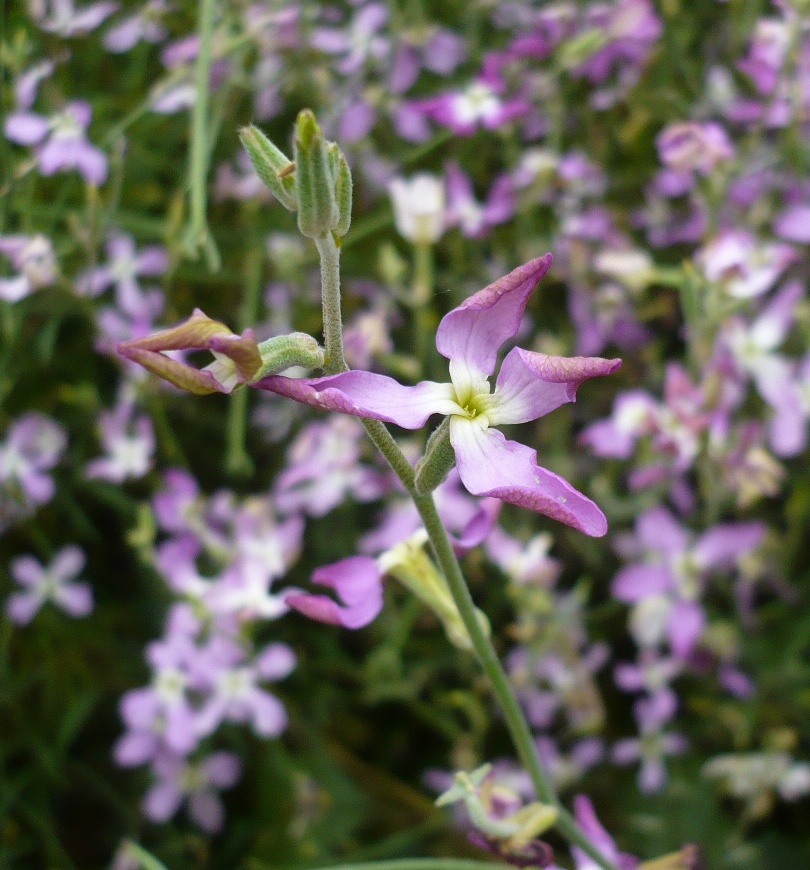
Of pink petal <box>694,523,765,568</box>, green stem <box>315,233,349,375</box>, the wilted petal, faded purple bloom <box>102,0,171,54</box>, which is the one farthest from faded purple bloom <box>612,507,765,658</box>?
faded purple bloom <box>102,0,171,54</box>

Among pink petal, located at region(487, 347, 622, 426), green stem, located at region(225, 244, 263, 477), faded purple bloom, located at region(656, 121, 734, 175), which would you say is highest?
pink petal, located at region(487, 347, 622, 426)

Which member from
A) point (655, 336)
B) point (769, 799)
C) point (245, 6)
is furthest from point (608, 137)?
point (769, 799)

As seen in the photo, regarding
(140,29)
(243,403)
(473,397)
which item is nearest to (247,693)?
(243,403)

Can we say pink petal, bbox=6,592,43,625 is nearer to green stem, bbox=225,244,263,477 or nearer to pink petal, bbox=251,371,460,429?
green stem, bbox=225,244,263,477

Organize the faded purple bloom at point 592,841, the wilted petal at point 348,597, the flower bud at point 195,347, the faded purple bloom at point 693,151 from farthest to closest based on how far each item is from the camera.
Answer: the faded purple bloom at point 693,151
the faded purple bloom at point 592,841
the wilted petal at point 348,597
the flower bud at point 195,347

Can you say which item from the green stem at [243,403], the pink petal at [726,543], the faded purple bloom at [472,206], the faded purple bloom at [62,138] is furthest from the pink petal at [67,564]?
the pink petal at [726,543]

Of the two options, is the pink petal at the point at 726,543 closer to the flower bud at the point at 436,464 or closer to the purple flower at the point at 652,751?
the purple flower at the point at 652,751
